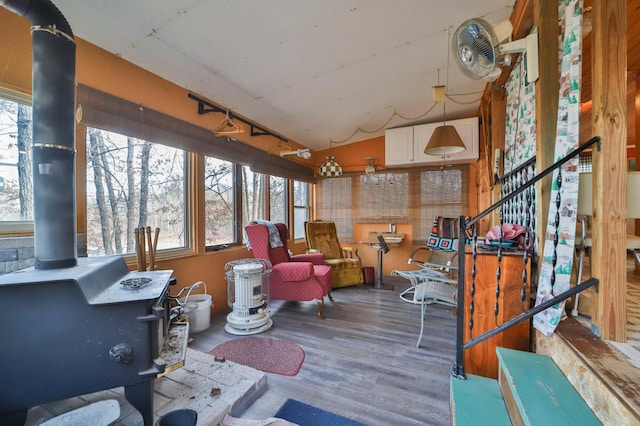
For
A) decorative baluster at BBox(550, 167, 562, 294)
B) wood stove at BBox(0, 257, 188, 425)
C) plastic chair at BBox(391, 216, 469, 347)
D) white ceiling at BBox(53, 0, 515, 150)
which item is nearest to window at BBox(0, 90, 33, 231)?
white ceiling at BBox(53, 0, 515, 150)

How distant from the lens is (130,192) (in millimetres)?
2445

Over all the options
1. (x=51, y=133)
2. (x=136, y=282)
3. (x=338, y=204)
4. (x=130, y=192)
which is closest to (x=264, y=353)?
(x=136, y=282)

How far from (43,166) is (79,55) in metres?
1.23

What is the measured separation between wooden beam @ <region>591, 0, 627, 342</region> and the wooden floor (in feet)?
3.27

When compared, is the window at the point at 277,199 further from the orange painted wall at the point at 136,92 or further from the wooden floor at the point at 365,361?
the wooden floor at the point at 365,361

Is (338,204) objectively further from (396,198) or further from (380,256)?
(380,256)

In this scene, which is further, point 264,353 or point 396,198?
point 396,198

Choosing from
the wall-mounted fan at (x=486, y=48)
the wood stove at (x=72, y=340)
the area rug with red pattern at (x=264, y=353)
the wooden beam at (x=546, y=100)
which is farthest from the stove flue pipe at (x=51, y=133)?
the wooden beam at (x=546, y=100)

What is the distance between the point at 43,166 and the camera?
4.27 ft

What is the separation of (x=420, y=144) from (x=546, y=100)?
2753 mm

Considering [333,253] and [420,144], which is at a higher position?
[420,144]

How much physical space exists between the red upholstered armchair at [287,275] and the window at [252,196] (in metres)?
0.64

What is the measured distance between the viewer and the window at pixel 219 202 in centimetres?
323

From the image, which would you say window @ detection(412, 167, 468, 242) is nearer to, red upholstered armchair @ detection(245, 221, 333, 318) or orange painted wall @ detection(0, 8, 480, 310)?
red upholstered armchair @ detection(245, 221, 333, 318)
